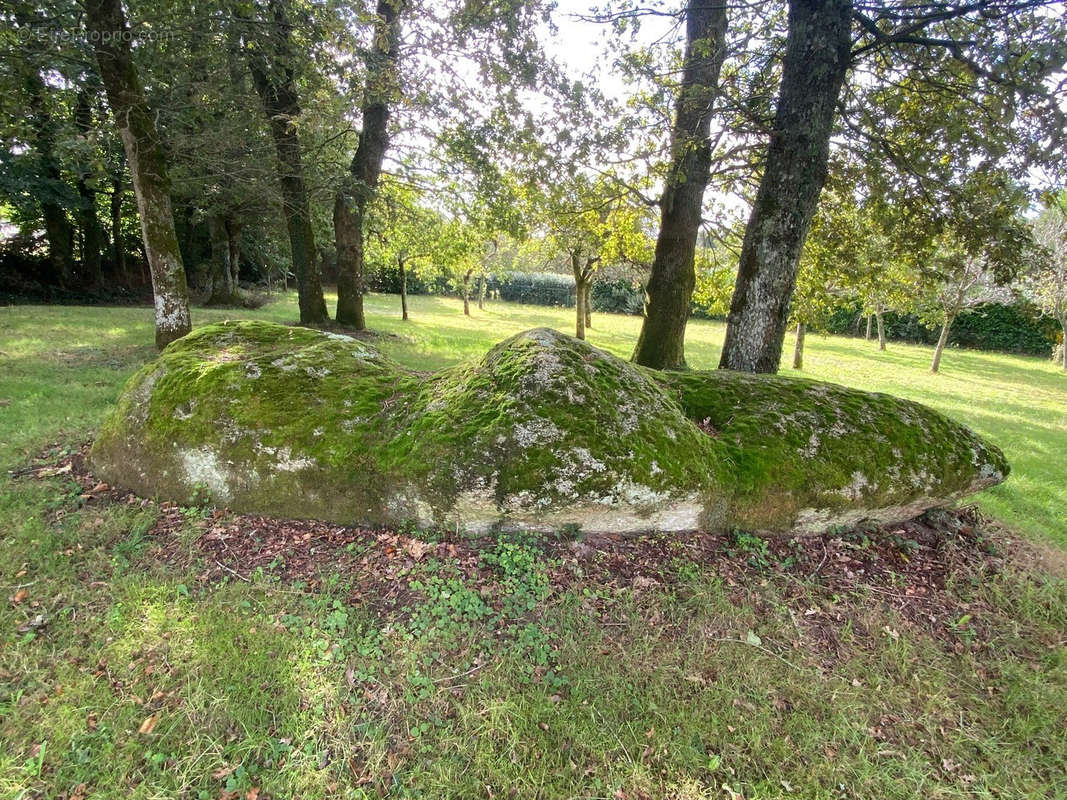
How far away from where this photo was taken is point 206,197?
15055mm

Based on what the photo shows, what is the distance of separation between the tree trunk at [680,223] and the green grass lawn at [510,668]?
19.4 feet

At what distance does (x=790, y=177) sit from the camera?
Answer: 5305 mm

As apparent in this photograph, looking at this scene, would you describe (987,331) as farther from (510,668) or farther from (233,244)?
(233,244)

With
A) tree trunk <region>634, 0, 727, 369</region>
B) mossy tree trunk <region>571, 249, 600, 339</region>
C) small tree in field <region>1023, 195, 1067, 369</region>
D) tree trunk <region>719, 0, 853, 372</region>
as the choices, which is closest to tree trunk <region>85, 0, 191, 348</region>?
tree trunk <region>634, 0, 727, 369</region>

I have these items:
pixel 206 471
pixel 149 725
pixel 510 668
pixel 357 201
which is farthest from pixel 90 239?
pixel 510 668

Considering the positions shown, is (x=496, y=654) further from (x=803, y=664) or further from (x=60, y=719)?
(x=60, y=719)

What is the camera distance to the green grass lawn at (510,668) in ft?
7.22

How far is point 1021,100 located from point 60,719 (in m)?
9.33

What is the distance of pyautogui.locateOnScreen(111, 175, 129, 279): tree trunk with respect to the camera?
55.1ft

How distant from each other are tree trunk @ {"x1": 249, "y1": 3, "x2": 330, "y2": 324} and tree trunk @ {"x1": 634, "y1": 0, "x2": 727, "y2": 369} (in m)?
6.38

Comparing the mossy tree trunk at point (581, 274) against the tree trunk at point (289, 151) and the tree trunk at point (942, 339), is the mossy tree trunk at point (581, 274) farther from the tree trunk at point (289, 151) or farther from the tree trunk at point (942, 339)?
the tree trunk at point (942, 339)

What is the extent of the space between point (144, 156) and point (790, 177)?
9.14 metres

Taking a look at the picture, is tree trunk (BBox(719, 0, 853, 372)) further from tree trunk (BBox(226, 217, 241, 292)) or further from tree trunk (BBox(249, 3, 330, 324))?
tree trunk (BBox(226, 217, 241, 292))

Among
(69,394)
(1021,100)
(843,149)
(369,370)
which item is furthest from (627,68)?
(69,394)
